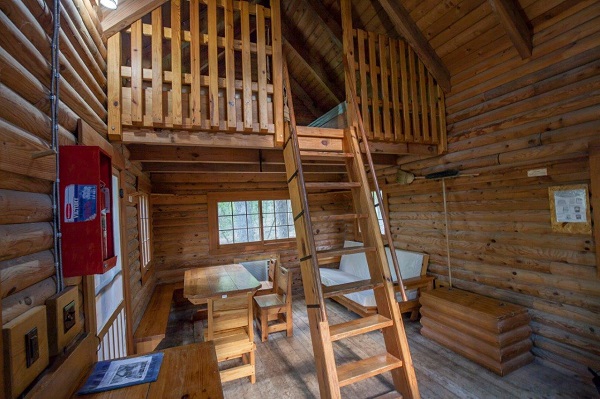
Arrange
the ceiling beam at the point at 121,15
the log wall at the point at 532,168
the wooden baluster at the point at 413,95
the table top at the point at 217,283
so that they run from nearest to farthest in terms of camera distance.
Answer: the ceiling beam at the point at 121,15
the log wall at the point at 532,168
the table top at the point at 217,283
the wooden baluster at the point at 413,95

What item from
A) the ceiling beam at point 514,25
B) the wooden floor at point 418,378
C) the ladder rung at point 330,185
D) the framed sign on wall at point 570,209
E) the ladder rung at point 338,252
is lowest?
the wooden floor at point 418,378

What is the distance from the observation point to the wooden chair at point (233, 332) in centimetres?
286

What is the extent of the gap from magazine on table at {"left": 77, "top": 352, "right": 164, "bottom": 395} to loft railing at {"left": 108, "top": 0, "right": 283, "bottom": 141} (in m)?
1.75

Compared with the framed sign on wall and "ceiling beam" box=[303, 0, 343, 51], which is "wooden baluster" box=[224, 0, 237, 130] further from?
the framed sign on wall

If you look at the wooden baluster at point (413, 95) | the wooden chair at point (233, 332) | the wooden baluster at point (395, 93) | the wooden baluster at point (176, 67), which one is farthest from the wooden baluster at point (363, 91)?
the wooden chair at point (233, 332)

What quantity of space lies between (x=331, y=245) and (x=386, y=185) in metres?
2.15

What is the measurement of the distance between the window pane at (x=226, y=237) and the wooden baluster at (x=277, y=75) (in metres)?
3.34

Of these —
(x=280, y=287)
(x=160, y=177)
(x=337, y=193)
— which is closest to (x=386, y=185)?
(x=337, y=193)

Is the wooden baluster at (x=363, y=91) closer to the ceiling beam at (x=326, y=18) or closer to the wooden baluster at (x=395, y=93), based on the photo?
the wooden baluster at (x=395, y=93)

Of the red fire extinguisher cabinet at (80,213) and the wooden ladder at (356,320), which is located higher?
the red fire extinguisher cabinet at (80,213)

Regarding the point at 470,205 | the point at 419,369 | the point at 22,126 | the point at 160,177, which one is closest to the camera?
the point at 22,126

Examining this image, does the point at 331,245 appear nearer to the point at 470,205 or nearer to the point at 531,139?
the point at 470,205

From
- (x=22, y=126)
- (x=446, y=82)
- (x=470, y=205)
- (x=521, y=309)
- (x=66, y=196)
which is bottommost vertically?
(x=521, y=309)

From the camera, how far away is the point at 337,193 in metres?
6.41
